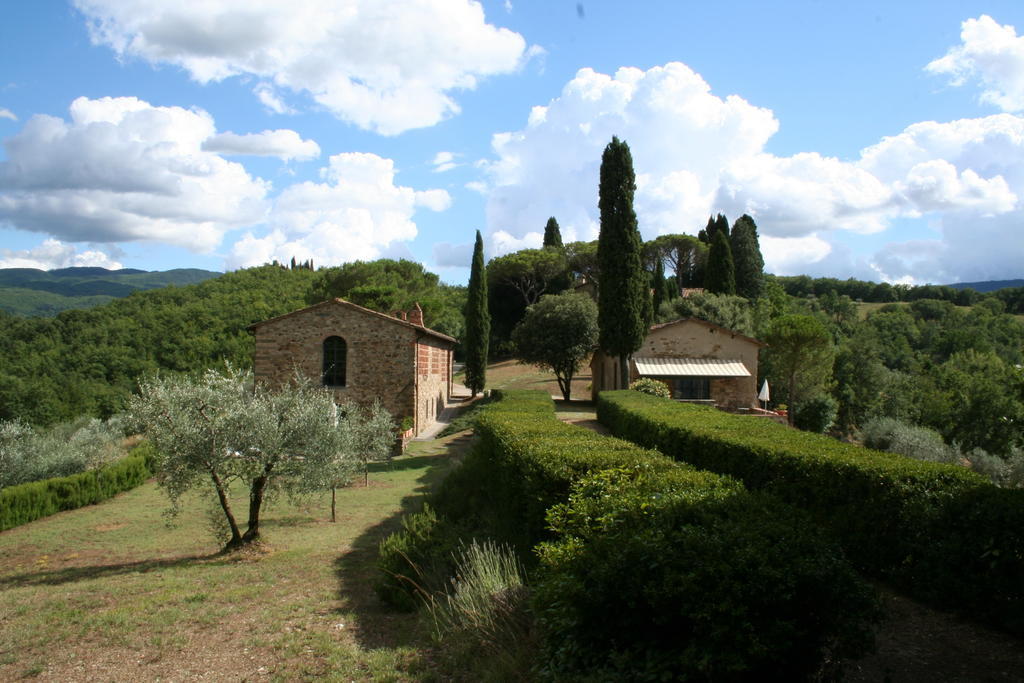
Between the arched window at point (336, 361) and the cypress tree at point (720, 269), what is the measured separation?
2933 centimetres

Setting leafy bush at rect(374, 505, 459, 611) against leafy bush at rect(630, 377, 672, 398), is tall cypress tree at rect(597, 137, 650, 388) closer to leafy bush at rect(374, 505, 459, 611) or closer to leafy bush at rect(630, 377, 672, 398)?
leafy bush at rect(630, 377, 672, 398)

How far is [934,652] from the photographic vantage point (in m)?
4.80

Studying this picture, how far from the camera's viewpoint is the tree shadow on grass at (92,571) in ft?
34.4

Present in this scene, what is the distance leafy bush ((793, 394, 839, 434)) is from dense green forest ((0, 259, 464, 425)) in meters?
32.7

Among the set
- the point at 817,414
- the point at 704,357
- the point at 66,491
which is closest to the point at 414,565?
the point at 66,491

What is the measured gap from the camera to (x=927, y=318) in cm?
8119

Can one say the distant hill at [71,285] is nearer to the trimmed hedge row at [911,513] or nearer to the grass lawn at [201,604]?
the grass lawn at [201,604]

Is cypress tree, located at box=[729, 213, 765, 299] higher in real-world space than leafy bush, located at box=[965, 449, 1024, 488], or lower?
higher

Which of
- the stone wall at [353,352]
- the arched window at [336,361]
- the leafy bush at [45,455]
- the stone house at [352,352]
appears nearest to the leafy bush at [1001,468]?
the stone house at [352,352]

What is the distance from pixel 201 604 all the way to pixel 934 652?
8.42 m

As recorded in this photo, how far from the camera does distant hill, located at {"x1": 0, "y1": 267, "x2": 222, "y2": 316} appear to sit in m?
103

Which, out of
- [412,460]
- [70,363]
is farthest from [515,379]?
[70,363]

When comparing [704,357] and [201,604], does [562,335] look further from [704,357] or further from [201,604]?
[201,604]

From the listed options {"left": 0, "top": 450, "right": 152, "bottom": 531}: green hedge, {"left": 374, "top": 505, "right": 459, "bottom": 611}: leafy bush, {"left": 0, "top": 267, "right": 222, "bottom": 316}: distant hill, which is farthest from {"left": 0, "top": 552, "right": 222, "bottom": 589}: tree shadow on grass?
{"left": 0, "top": 267, "right": 222, "bottom": 316}: distant hill
